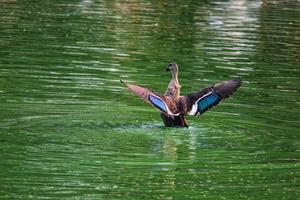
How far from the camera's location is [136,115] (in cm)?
1877

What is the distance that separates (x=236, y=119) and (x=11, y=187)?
5779mm

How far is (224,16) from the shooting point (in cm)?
3900

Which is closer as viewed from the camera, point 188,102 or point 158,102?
point 158,102

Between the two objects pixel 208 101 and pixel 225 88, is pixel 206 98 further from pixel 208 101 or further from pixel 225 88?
pixel 225 88

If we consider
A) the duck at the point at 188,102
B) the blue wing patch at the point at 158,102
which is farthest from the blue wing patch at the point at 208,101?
the blue wing patch at the point at 158,102

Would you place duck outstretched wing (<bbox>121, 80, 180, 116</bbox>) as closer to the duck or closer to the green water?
the duck

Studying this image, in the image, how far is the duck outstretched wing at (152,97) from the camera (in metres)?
16.7

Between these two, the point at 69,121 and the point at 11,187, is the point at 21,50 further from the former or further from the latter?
the point at 11,187

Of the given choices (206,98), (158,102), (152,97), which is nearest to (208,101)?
(206,98)

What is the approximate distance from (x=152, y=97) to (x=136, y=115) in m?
1.97

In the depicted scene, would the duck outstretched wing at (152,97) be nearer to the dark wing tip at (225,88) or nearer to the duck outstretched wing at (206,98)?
the duck outstretched wing at (206,98)

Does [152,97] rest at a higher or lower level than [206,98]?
higher

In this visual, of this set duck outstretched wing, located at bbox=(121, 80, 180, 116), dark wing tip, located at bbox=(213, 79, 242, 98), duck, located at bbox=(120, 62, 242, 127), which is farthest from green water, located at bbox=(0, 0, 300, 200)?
dark wing tip, located at bbox=(213, 79, 242, 98)

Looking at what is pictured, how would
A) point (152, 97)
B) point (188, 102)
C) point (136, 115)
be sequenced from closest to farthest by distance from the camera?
point (152, 97), point (188, 102), point (136, 115)
